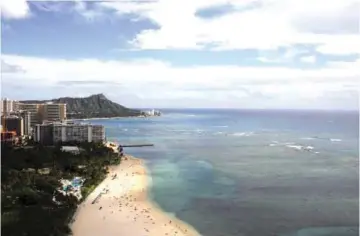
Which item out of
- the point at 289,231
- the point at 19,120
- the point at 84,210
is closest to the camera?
the point at 289,231

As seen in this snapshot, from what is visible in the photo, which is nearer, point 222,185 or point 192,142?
point 222,185

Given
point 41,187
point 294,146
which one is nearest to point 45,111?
point 294,146

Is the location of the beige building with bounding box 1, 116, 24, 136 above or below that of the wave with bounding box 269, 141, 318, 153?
above

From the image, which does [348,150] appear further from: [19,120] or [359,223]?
[19,120]

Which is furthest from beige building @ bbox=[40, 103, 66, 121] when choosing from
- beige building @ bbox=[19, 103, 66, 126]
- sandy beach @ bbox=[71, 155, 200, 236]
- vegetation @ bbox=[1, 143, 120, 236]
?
sandy beach @ bbox=[71, 155, 200, 236]

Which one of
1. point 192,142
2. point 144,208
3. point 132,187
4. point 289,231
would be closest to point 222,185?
point 132,187

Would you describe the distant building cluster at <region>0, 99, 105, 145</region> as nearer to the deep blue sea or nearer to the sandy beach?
the deep blue sea
